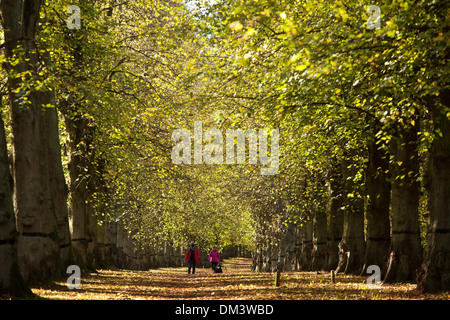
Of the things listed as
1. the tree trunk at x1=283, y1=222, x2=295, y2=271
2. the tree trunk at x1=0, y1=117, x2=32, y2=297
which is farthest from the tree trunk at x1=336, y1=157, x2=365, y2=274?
the tree trunk at x1=0, y1=117, x2=32, y2=297

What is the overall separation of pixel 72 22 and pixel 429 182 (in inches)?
472

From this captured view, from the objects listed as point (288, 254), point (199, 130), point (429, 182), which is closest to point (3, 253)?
point (429, 182)

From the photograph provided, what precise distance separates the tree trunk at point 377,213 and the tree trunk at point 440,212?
650cm

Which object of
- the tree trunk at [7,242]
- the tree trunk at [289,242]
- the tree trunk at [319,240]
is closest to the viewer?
the tree trunk at [7,242]

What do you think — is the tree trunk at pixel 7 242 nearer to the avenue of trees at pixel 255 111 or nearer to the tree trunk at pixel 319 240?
the avenue of trees at pixel 255 111

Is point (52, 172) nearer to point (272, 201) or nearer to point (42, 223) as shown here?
Answer: point (42, 223)

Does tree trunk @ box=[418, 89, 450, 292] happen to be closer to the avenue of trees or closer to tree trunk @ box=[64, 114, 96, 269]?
the avenue of trees

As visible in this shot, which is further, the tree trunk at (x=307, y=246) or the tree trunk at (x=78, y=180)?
the tree trunk at (x=307, y=246)

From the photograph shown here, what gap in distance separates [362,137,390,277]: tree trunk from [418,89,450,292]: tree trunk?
6496 millimetres

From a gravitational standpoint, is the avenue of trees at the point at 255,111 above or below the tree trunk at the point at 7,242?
above

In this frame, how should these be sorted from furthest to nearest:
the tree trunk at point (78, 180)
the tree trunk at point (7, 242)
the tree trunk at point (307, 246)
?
the tree trunk at point (307, 246), the tree trunk at point (78, 180), the tree trunk at point (7, 242)

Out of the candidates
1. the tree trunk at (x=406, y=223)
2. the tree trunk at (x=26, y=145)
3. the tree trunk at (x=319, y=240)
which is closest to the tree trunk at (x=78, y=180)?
the tree trunk at (x=26, y=145)

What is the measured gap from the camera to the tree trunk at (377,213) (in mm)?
19359

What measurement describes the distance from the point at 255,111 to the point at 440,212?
26.5ft
